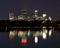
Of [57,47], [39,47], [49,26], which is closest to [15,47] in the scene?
[39,47]

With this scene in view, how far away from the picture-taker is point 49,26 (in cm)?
6494

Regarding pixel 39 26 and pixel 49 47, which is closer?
pixel 49 47

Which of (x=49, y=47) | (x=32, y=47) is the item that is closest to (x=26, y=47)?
(x=32, y=47)

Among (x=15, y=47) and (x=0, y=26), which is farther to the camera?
(x=0, y=26)

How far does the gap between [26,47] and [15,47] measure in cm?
76

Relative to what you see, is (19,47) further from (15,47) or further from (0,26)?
(0,26)

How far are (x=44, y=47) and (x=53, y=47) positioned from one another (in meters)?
0.60

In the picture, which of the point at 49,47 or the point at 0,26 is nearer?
the point at 49,47

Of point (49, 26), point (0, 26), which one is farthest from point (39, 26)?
point (0, 26)

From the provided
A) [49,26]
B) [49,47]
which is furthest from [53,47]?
[49,26]

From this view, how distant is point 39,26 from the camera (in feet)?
220

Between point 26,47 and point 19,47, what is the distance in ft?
1.51

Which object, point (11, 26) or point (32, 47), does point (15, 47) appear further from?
point (11, 26)

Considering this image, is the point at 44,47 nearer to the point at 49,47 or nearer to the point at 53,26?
the point at 49,47
